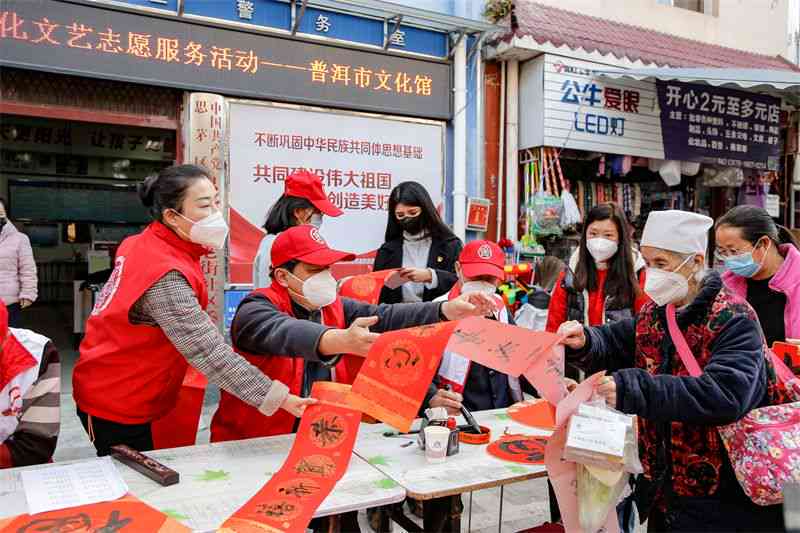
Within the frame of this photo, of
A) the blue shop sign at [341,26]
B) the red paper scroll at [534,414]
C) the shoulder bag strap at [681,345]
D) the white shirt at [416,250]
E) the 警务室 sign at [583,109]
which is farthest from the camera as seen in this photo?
the 警务室 sign at [583,109]

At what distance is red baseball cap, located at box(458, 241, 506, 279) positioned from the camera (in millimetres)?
2748

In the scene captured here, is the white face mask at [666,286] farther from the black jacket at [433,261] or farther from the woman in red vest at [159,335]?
the black jacket at [433,261]

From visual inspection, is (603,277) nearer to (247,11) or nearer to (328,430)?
(328,430)

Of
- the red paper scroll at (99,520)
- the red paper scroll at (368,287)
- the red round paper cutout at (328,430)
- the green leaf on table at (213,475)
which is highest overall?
the red paper scroll at (368,287)

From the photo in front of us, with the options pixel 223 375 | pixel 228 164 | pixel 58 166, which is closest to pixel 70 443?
pixel 228 164

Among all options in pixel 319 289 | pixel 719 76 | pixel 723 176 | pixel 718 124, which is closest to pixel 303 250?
pixel 319 289

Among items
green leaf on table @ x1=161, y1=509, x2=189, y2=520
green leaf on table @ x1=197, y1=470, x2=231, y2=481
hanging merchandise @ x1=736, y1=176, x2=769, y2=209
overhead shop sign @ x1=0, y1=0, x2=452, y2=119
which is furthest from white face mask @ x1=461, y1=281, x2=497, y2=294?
hanging merchandise @ x1=736, y1=176, x2=769, y2=209

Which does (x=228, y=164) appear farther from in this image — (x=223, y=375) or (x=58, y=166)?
(x=58, y=166)

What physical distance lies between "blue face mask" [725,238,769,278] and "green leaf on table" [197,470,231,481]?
2407 mm

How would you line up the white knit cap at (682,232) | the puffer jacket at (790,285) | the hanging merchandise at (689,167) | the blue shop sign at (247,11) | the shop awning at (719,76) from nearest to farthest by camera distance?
1. the white knit cap at (682,232)
2. the puffer jacket at (790,285)
3. the blue shop sign at (247,11)
4. the shop awning at (719,76)
5. the hanging merchandise at (689,167)

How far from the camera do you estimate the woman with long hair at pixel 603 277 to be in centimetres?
329

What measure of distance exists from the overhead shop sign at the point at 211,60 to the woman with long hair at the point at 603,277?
107 inches

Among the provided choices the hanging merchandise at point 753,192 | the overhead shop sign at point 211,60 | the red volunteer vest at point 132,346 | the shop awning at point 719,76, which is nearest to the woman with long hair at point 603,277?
the red volunteer vest at point 132,346

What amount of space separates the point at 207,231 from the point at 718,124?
251 inches
